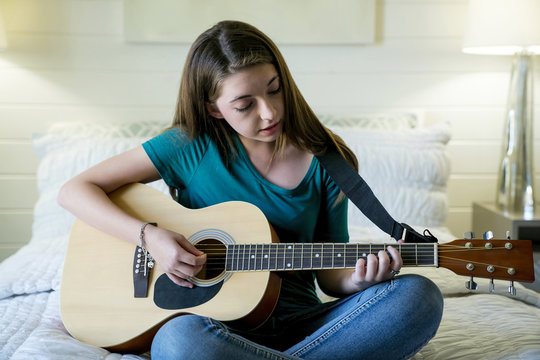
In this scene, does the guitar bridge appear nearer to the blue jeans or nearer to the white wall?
the blue jeans

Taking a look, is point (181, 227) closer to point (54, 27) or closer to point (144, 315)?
point (144, 315)

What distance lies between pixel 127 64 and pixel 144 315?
157 centimetres

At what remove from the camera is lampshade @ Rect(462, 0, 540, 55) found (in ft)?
7.23

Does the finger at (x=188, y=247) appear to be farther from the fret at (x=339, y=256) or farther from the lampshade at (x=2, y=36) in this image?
the lampshade at (x=2, y=36)

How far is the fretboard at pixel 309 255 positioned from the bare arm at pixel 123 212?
3.3 inches

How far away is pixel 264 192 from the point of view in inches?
53.2

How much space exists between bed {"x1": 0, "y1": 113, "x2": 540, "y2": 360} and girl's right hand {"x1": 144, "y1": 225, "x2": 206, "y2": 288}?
19 centimetres

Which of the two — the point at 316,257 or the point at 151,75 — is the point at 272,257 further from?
the point at 151,75

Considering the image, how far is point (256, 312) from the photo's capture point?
117cm

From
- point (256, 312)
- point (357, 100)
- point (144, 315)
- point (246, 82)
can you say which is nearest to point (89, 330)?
point (144, 315)

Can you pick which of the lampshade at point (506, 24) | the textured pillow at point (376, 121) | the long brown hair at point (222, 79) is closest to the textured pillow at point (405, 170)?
the textured pillow at point (376, 121)

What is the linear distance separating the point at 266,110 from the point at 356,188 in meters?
0.27

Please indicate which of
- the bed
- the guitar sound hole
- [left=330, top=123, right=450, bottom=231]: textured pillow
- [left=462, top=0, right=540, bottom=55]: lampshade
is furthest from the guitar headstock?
[left=462, top=0, right=540, bottom=55]: lampshade

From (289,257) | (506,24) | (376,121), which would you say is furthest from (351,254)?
(506,24)
